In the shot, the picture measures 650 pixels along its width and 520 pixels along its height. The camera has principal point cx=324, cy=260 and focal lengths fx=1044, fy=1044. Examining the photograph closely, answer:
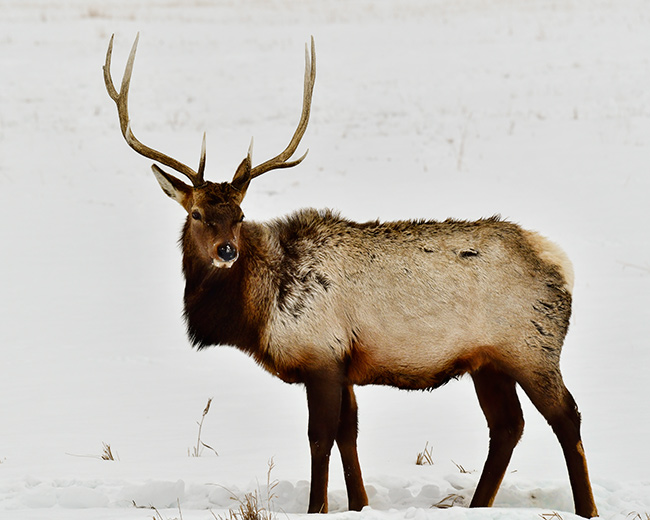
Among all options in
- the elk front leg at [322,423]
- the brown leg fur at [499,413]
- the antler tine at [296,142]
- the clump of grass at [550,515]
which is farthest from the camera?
the antler tine at [296,142]

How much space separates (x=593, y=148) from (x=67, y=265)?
1043 cm

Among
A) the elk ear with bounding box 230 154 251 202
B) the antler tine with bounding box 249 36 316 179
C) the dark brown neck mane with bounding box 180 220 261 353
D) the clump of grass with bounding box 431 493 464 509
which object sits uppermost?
the antler tine with bounding box 249 36 316 179

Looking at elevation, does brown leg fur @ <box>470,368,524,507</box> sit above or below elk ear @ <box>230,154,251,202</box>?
below

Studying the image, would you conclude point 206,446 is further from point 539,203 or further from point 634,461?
point 539,203

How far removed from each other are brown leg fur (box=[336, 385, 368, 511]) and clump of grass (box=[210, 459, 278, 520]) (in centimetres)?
48

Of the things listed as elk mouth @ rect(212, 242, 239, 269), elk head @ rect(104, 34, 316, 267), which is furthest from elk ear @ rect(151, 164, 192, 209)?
elk mouth @ rect(212, 242, 239, 269)

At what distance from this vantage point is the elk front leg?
6371mm

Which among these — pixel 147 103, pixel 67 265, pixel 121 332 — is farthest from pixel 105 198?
pixel 121 332

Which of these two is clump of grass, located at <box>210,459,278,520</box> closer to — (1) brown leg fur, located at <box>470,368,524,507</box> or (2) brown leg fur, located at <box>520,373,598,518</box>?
(1) brown leg fur, located at <box>470,368,524,507</box>

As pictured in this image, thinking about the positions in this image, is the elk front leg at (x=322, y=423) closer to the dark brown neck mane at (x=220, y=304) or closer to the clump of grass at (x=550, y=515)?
the dark brown neck mane at (x=220, y=304)

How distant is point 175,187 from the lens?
6.92 metres

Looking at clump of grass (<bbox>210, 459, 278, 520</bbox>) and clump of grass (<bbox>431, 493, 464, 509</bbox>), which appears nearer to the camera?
clump of grass (<bbox>210, 459, 278, 520</bbox>)

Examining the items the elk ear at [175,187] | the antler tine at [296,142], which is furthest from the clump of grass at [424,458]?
the elk ear at [175,187]

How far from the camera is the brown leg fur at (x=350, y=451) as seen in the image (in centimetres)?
662
